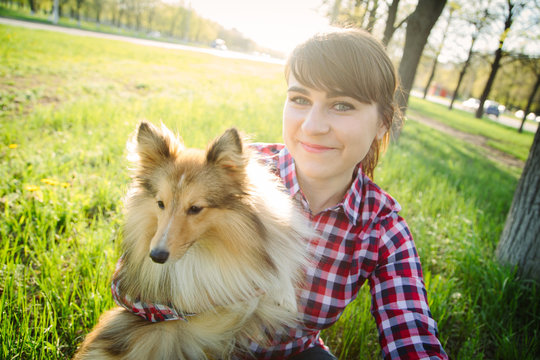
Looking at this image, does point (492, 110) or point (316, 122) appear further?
point (492, 110)

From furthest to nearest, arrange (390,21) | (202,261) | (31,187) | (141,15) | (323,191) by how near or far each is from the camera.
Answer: (141,15) < (390,21) < (31,187) < (323,191) < (202,261)

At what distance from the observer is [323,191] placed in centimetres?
223

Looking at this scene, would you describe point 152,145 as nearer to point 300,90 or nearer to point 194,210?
point 194,210

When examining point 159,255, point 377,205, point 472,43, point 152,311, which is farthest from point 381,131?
point 472,43

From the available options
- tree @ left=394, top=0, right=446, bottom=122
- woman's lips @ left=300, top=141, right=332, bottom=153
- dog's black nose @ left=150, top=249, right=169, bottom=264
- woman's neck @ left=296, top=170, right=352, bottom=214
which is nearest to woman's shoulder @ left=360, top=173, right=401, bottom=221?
woman's neck @ left=296, top=170, right=352, bottom=214

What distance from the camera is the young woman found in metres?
1.85

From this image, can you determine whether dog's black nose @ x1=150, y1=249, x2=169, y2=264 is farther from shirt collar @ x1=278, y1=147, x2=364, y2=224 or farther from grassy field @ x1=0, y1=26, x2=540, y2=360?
grassy field @ x1=0, y1=26, x2=540, y2=360

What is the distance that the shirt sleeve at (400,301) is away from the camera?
164cm

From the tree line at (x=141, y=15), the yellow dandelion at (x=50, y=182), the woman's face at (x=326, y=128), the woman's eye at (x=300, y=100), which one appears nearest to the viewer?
the woman's face at (x=326, y=128)

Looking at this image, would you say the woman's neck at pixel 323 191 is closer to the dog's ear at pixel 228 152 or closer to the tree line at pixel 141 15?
the dog's ear at pixel 228 152

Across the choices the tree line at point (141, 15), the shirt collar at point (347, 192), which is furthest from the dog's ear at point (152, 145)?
the tree line at point (141, 15)

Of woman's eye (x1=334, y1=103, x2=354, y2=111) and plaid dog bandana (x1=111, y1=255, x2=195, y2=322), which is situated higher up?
woman's eye (x1=334, y1=103, x2=354, y2=111)

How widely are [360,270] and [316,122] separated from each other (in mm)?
993

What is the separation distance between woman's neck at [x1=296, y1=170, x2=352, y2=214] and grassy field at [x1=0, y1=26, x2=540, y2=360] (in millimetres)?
774
